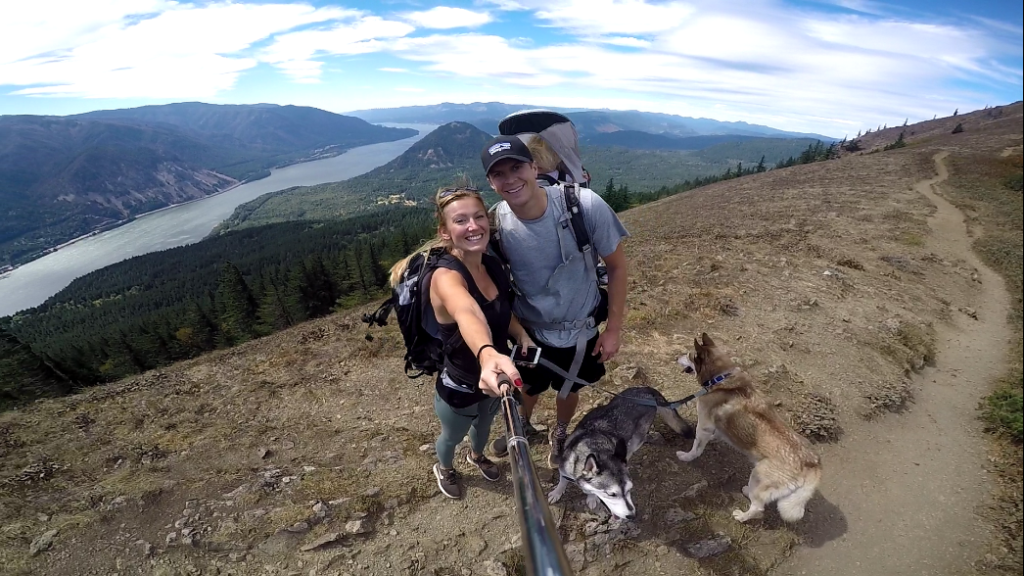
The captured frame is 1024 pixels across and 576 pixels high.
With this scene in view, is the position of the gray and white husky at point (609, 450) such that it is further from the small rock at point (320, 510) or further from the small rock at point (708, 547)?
the small rock at point (320, 510)

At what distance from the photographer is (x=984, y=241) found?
54.6 ft

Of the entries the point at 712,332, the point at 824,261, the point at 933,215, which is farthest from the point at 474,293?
the point at 933,215

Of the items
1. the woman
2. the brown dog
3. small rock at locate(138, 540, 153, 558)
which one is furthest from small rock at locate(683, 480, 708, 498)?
small rock at locate(138, 540, 153, 558)

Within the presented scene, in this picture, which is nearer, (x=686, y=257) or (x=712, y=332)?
(x=712, y=332)

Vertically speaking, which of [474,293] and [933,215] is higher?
[474,293]

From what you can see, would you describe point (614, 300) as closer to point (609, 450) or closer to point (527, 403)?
point (609, 450)

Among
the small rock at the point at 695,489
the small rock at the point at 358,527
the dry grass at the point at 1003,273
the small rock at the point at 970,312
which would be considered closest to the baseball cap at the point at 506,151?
the small rock at the point at 358,527

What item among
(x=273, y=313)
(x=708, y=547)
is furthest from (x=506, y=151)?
(x=273, y=313)

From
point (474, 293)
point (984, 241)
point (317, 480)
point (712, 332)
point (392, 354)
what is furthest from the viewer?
point (984, 241)

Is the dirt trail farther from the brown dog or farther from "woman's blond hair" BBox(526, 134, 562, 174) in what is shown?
"woman's blond hair" BBox(526, 134, 562, 174)

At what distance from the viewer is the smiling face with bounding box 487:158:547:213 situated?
118 inches

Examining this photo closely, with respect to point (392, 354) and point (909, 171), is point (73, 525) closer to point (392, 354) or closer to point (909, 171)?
point (392, 354)

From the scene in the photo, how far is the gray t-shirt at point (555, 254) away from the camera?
3299mm

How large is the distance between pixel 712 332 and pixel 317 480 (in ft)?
24.9
